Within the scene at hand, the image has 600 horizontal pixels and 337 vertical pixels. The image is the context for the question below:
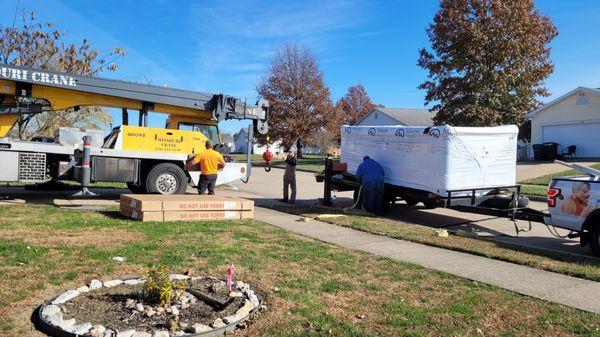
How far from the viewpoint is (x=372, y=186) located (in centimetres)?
1261

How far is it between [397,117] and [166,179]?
122 feet

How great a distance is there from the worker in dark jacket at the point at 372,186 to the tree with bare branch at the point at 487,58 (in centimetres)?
1886

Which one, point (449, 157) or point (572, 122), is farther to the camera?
point (572, 122)

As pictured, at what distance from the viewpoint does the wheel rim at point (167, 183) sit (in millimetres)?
13672

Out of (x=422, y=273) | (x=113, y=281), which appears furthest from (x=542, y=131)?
(x=113, y=281)

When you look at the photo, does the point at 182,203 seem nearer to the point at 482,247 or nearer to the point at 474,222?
the point at 482,247

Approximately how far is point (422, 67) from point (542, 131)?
28.6ft

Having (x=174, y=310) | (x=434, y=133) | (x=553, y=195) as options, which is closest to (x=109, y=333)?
(x=174, y=310)

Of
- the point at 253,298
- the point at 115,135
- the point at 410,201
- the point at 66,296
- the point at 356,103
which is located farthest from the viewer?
the point at 356,103

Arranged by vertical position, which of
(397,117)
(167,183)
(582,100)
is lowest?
(167,183)

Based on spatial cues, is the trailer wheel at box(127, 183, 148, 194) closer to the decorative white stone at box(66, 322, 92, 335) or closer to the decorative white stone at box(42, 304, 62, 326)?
the decorative white stone at box(42, 304, 62, 326)

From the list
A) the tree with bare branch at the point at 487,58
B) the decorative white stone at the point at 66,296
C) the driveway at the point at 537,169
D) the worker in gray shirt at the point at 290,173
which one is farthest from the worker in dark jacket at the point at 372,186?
the tree with bare branch at the point at 487,58

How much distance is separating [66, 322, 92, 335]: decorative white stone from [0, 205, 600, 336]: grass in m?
0.34

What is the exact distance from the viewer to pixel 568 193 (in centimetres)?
849
